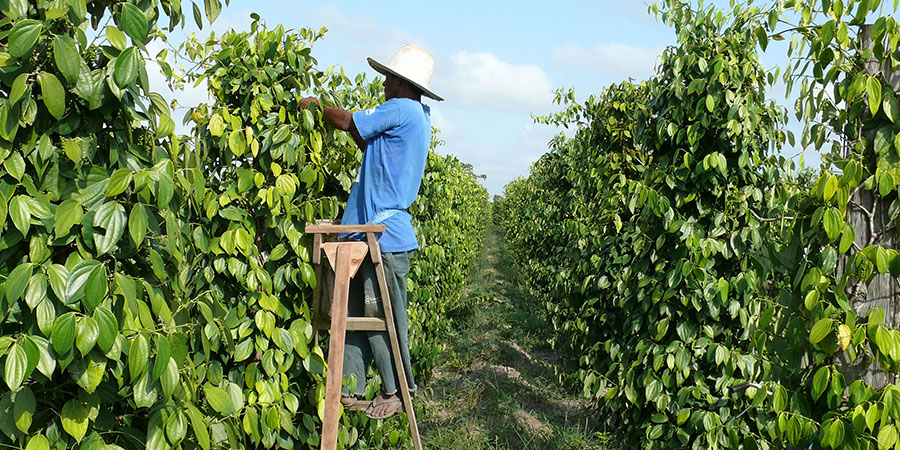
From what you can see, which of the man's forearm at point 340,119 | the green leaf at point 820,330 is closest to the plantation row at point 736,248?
the green leaf at point 820,330

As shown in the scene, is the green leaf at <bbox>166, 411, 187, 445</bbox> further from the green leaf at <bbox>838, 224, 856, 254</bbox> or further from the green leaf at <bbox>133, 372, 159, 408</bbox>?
the green leaf at <bbox>838, 224, 856, 254</bbox>

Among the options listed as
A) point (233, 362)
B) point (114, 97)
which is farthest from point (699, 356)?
point (114, 97)

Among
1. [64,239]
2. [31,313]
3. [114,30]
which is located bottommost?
[31,313]

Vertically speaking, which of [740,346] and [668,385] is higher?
[740,346]

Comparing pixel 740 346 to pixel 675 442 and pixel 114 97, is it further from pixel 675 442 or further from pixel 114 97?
pixel 114 97

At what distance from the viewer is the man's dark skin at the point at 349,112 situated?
9.27 feet

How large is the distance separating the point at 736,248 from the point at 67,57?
3.14 metres

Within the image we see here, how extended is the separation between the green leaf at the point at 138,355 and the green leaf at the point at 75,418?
169 millimetres

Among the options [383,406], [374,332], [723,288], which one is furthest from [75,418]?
[723,288]

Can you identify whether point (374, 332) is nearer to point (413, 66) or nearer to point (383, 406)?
point (383, 406)

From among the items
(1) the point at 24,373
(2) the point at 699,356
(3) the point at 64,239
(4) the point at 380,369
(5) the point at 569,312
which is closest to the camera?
(1) the point at 24,373

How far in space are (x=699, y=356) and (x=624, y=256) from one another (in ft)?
2.53

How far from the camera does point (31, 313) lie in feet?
4.75

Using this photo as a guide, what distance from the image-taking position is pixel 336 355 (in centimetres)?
264
